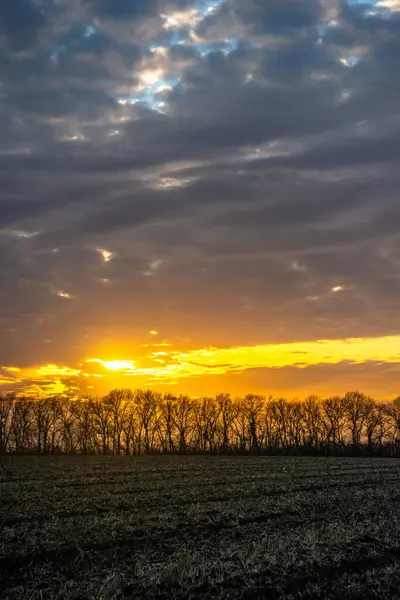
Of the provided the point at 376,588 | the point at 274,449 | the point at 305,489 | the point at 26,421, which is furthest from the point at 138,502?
the point at 26,421

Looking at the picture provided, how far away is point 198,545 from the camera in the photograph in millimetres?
15055

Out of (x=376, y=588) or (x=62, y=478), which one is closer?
(x=376, y=588)

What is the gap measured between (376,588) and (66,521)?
11902mm

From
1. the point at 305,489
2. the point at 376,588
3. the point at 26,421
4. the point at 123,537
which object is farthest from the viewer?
the point at 26,421

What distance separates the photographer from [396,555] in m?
14.0

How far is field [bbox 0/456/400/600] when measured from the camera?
10898mm

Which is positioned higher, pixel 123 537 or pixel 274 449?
pixel 123 537

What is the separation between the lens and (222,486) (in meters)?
31.9

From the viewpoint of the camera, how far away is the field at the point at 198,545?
1090cm

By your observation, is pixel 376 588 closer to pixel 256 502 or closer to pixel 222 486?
pixel 256 502

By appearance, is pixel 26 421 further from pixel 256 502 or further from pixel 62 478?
pixel 256 502

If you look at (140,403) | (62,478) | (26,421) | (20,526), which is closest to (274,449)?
(140,403)

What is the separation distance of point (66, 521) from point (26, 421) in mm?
130687

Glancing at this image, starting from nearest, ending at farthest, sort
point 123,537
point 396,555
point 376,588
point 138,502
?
point 376,588, point 396,555, point 123,537, point 138,502
